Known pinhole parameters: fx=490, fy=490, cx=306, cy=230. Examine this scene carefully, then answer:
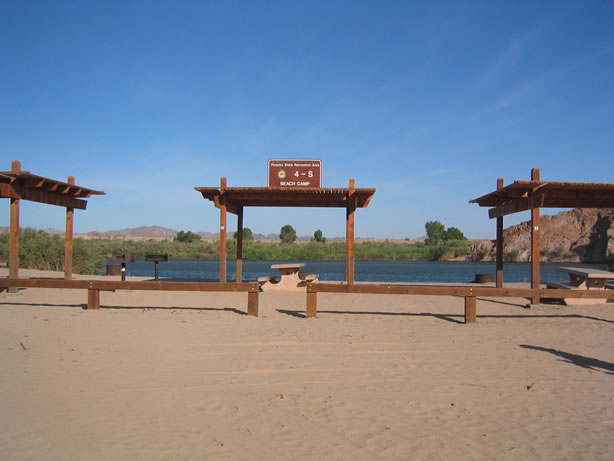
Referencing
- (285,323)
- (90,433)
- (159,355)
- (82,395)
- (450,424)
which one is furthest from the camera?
(285,323)

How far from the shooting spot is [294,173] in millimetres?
13820

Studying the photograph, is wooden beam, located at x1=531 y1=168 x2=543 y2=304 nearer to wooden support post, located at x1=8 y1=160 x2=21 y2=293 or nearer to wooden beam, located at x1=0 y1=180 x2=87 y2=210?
wooden support post, located at x1=8 y1=160 x2=21 y2=293

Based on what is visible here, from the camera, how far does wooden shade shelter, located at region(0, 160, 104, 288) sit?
39.4 ft

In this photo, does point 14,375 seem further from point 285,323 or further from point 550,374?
point 550,374

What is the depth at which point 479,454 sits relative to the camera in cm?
351

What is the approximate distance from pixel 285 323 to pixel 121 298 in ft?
17.4

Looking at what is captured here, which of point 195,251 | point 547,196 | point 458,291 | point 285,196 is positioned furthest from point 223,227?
point 195,251

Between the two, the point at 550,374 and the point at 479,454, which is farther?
the point at 550,374

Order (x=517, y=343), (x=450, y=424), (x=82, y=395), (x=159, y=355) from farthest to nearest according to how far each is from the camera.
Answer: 1. (x=517, y=343)
2. (x=159, y=355)
3. (x=82, y=395)
4. (x=450, y=424)

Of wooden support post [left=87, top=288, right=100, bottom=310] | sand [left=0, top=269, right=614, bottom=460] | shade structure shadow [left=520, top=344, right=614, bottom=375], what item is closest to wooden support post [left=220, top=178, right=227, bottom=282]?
wooden support post [left=87, top=288, right=100, bottom=310]

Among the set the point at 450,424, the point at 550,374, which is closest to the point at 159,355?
the point at 450,424

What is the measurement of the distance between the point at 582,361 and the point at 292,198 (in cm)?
981

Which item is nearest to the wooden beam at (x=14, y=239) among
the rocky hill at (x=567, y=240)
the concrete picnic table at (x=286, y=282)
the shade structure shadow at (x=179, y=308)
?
the shade structure shadow at (x=179, y=308)

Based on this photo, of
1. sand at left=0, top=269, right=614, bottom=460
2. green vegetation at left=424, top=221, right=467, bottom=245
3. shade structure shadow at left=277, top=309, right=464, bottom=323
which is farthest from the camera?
green vegetation at left=424, top=221, right=467, bottom=245
